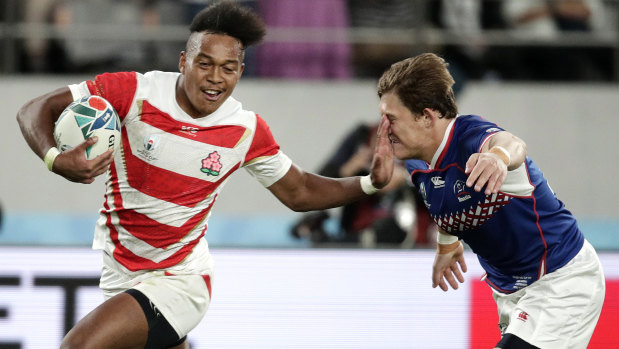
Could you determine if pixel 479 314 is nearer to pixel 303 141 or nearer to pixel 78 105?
pixel 78 105

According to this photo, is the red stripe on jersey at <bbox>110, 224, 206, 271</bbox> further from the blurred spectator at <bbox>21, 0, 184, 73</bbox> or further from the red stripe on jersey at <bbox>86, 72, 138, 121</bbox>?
the blurred spectator at <bbox>21, 0, 184, 73</bbox>

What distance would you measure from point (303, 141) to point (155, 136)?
458 cm

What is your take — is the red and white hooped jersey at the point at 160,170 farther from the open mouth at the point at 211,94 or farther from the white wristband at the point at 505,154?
the white wristband at the point at 505,154

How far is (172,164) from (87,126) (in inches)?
18.6

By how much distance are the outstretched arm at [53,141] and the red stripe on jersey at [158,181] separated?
0.33m

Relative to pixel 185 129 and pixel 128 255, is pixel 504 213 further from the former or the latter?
pixel 128 255

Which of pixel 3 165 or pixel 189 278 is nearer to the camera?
pixel 189 278

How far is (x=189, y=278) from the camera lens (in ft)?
12.8

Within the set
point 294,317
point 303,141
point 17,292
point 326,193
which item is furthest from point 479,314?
point 303,141

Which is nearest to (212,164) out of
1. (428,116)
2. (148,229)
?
(148,229)

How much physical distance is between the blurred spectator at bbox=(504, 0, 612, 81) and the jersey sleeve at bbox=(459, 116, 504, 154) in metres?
4.95

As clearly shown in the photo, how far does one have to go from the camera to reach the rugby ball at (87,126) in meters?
3.46

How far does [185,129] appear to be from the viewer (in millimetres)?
3832

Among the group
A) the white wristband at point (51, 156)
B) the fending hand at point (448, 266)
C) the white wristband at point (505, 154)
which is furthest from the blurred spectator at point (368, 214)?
the white wristband at point (51, 156)
